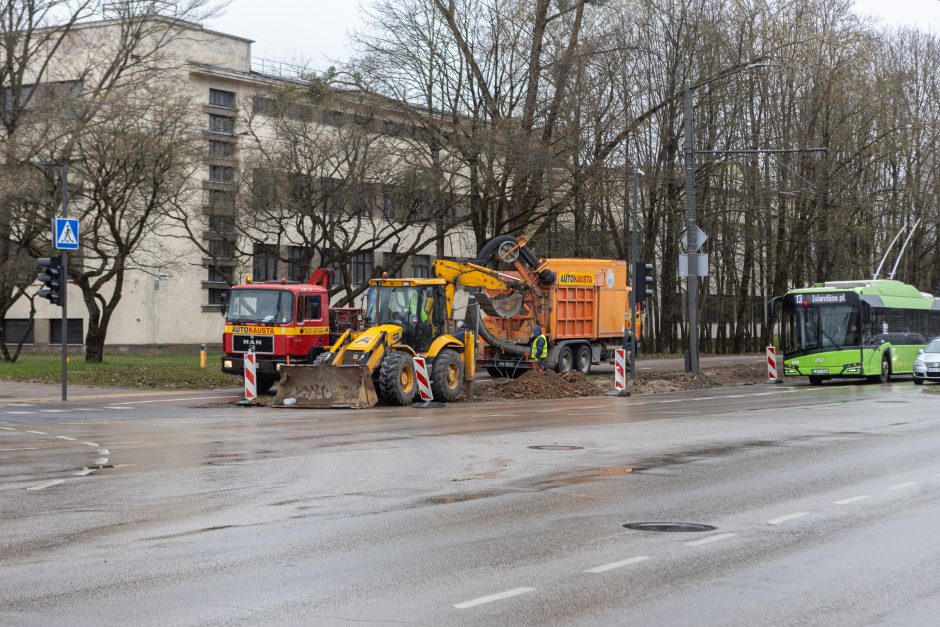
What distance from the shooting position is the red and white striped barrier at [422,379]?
2703 centimetres

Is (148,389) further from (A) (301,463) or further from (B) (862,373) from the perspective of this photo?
(B) (862,373)

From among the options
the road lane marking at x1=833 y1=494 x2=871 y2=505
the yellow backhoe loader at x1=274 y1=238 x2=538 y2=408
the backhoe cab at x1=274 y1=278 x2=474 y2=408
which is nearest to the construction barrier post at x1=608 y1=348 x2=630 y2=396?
the yellow backhoe loader at x1=274 y1=238 x2=538 y2=408

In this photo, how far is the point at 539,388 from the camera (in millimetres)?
31422

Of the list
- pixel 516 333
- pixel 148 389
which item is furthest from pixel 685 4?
pixel 148 389

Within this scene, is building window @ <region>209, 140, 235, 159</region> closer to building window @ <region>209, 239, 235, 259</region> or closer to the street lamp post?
building window @ <region>209, 239, 235, 259</region>

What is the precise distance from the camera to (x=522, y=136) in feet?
131

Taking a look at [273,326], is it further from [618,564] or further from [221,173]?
[618,564]

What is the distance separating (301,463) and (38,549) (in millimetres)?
5885

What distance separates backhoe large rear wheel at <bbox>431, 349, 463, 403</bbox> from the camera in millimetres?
27703

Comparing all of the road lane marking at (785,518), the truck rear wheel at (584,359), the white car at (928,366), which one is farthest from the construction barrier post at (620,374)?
the road lane marking at (785,518)

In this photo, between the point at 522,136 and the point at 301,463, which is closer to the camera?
the point at 301,463

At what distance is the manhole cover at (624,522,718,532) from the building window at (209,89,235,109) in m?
60.0

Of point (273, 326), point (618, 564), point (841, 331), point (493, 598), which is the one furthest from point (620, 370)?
point (493, 598)

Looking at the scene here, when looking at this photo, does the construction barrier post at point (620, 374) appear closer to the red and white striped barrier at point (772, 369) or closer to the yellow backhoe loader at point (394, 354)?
the yellow backhoe loader at point (394, 354)
